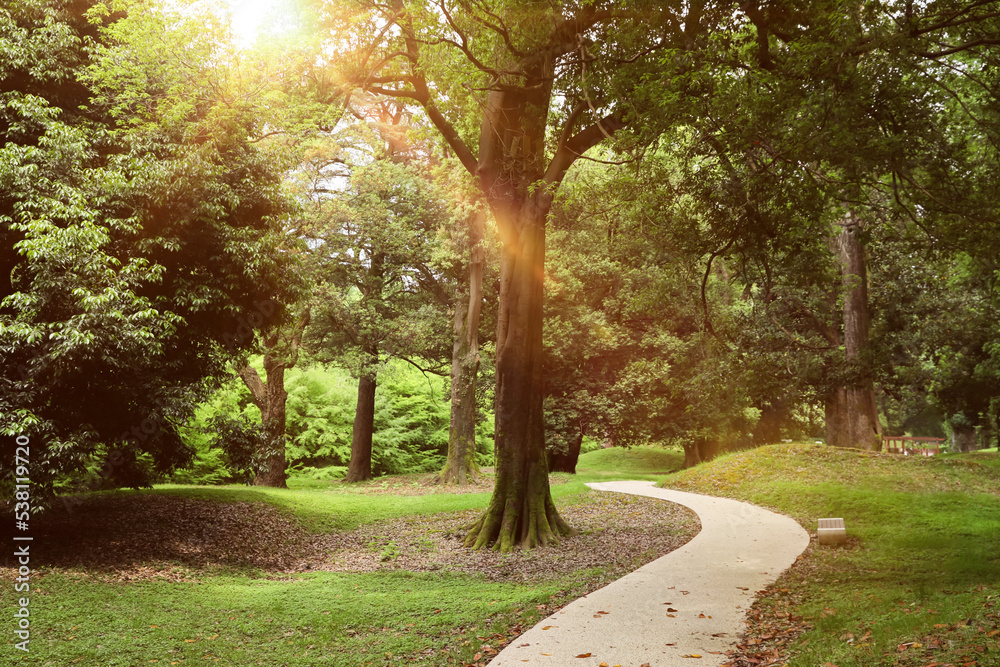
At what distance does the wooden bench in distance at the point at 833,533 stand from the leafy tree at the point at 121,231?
9387mm

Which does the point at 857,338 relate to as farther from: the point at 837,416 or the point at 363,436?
the point at 363,436

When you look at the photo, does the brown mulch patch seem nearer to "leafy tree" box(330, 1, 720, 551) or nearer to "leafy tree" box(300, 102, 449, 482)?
"leafy tree" box(330, 1, 720, 551)

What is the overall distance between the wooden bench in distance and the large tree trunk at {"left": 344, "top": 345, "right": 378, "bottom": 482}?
1768 cm

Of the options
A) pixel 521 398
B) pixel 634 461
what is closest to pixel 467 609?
pixel 521 398

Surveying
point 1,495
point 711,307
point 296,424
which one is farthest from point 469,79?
point 296,424

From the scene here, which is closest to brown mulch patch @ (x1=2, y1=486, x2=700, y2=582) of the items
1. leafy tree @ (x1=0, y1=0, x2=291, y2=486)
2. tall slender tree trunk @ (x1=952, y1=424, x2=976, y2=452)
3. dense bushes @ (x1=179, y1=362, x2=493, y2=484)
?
leafy tree @ (x1=0, y1=0, x2=291, y2=486)

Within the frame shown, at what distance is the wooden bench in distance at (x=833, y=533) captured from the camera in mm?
9430

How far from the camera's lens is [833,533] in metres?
9.42

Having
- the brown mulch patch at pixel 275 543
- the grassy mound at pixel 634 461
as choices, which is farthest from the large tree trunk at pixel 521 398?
the grassy mound at pixel 634 461

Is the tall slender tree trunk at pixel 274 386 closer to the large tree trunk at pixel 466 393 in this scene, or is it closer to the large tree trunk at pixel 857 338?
the large tree trunk at pixel 466 393

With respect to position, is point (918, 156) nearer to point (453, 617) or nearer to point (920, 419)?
point (453, 617)

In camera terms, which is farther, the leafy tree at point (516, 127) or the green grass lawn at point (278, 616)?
the leafy tree at point (516, 127)

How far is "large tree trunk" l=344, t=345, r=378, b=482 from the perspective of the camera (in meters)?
24.7

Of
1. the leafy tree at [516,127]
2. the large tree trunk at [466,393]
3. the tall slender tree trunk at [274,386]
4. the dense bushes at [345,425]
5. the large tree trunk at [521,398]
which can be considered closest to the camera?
the leafy tree at [516,127]
